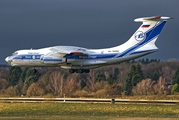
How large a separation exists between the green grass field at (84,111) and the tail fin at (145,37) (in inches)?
266

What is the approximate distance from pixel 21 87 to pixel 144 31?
53834 mm

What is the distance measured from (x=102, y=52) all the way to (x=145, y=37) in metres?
5.10

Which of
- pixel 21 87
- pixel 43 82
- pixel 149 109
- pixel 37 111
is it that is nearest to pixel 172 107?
pixel 149 109

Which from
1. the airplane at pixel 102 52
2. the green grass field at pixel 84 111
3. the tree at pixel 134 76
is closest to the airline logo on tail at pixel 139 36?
the airplane at pixel 102 52

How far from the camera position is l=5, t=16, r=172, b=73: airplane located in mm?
75062

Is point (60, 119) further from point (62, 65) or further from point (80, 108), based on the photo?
point (62, 65)

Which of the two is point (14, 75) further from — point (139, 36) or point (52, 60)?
point (139, 36)

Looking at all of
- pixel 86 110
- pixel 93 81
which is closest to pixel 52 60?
pixel 86 110

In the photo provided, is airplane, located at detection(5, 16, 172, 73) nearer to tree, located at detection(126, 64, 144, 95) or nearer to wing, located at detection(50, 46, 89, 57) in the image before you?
wing, located at detection(50, 46, 89, 57)

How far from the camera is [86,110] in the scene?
72.0 m

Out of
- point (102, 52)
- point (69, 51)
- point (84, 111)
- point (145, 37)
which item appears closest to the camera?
point (84, 111)

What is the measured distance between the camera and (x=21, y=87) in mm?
125625

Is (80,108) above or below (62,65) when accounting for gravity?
below

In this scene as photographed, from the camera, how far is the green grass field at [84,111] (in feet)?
224
